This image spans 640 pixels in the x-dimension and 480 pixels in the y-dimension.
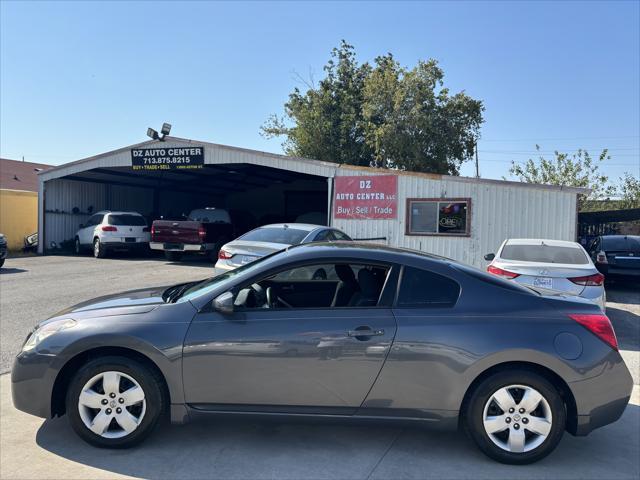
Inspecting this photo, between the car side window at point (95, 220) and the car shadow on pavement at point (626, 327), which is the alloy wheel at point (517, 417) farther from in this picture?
the car side window at point (95, 220)

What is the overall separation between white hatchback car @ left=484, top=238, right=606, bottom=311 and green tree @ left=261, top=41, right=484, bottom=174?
62.2 ft

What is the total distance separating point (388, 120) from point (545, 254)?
65.5 feet

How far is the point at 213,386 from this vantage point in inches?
140

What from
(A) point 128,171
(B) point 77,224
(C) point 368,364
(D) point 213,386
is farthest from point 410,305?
(B) point 77,224

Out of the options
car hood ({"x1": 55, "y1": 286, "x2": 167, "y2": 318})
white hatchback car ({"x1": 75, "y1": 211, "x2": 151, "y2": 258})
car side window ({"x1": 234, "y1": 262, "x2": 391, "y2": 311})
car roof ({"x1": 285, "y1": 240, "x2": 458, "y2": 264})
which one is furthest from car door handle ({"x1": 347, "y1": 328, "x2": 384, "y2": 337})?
white hatchback car ({"x1": 75, "y1": 211, "x2": 151, "y2": 258})

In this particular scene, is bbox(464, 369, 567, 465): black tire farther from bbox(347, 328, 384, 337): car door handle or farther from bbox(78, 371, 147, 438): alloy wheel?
bbox(78, 371, 147, 438): alloy wheel

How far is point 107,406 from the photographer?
11.8 feet

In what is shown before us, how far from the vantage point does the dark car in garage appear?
11.9 meters

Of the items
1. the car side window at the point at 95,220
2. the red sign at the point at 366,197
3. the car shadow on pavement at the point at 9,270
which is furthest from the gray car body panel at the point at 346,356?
the car side window at the point at 95,220

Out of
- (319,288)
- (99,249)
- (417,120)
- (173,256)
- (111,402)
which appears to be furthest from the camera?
(417,120)

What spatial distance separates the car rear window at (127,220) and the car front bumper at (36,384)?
16200 millimetres

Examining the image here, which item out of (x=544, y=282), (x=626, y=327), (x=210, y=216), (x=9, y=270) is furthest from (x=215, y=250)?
(x=626, y=327)

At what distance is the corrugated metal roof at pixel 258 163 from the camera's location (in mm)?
13207

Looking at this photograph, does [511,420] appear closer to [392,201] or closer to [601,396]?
A: [601,396]
